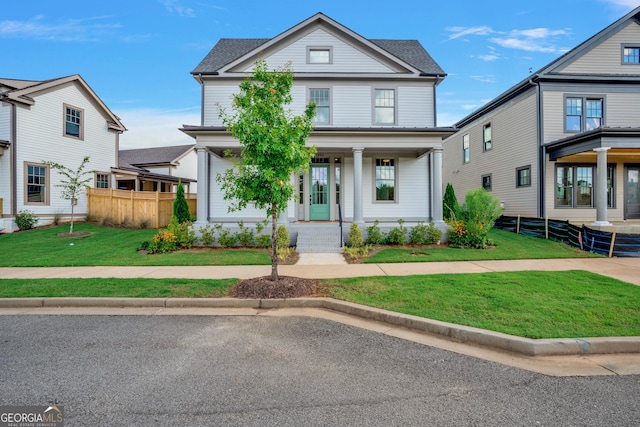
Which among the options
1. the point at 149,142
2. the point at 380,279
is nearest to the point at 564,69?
the point at 380,279

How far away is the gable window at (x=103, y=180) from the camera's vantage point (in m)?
18.7

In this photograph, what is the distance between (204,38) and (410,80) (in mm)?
12881

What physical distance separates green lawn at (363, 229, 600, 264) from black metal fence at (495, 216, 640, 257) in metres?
0.39

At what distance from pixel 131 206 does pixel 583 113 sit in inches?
896

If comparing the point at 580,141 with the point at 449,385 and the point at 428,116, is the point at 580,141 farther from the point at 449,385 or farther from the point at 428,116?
the point at 449,385

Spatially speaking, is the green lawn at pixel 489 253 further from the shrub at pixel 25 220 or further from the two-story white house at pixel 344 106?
the shrub at pixel 25 220

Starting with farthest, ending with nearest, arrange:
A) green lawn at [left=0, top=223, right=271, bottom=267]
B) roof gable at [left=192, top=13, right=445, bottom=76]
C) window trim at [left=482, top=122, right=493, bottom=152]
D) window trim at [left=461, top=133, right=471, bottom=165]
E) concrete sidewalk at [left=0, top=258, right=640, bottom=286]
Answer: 1. window trim at [left=461, top=133, right=471, bottom=165]
2. window trim at [left=482, top=122, right=493, bottom=152]
3. roof gable at [left=192, top=13, right=445, bottom=76]
4. green lawn at [left=0, top=223, right=271, bottom=267]
5. concrete sidewalk at [left=0, top=258, right=640, bottom=286]

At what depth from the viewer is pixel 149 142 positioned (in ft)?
143

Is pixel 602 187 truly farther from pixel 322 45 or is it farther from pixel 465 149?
pixel 322 45

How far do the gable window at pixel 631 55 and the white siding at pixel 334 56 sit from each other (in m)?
11.9

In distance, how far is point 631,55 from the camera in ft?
49.7

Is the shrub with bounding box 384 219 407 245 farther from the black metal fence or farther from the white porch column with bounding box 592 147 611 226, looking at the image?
the white porch column with bounding box 592 147 611 226

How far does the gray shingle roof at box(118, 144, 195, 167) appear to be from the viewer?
28500 millimetres

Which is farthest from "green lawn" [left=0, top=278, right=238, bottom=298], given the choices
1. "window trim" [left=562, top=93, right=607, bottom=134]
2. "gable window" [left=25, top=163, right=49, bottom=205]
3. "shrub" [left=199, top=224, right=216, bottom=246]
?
"window trim" [left=562, top=93, right=607, bottom=134]
